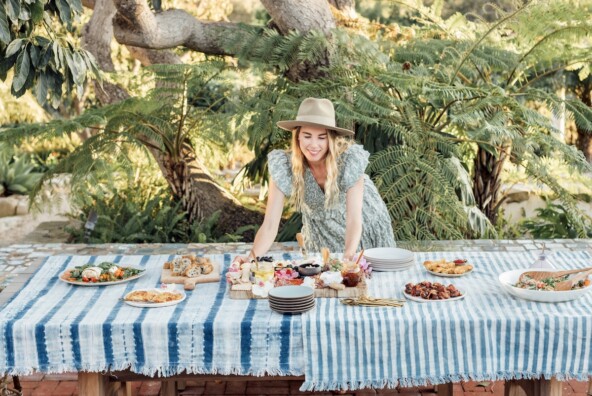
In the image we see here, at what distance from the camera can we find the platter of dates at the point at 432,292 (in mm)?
3014

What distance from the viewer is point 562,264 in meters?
3.55

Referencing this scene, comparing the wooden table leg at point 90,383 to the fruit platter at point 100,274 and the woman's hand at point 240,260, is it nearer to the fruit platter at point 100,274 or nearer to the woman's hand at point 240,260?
the fruit platter at point 100,274

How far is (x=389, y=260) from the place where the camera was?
346cm

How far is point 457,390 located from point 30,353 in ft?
7.41

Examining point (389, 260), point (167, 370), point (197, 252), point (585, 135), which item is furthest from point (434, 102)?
point (585, 135)

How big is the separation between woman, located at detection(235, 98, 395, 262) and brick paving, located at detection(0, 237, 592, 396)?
2.87 feet

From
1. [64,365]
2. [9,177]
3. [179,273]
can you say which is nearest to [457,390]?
[179,273]

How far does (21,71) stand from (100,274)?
93cm

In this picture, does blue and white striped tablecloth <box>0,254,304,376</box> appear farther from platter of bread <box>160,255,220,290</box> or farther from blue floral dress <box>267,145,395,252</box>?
blue floral dress <box>267,145,395,252</box>

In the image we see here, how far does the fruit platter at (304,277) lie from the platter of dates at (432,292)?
0.59ft

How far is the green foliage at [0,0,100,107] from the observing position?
3391 mm

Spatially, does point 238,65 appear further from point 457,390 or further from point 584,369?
point 584,369

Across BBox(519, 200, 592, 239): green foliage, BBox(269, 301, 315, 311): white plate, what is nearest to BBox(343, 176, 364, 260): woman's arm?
BBox(269, 301, 315, 311): white plate

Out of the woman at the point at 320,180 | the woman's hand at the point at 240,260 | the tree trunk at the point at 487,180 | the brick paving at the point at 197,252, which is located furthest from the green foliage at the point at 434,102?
the woman's hand at the point at 240,260
